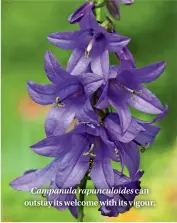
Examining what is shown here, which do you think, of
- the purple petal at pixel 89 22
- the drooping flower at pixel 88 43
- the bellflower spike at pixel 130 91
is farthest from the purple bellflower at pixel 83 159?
the purple petal at pixel 89 22

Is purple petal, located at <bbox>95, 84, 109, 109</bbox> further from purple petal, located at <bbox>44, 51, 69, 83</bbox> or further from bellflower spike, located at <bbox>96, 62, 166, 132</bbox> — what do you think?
purple petal, located at <bbox>44, 51, 69, 83</bbox>

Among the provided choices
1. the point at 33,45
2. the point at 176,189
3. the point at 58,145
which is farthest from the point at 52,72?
the point at 33,45

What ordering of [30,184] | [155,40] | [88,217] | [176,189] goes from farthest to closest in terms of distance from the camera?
1. [155,40]
2. [176,189]
3. [88,217]
4. [30,184]

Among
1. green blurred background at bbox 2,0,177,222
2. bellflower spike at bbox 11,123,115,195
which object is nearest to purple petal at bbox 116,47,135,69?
bellflower spike at bbox 11,123,115,195

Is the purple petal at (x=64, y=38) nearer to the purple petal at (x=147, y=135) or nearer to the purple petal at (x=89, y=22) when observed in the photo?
the purple petal at (x=89, y=22)

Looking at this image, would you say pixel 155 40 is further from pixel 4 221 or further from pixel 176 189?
pixel 4 221

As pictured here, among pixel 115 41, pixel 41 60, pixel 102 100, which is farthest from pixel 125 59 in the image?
pixel 41 60
